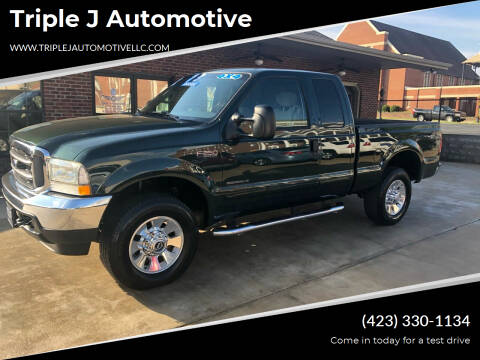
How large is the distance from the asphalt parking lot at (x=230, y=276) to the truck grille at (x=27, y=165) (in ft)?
3.21

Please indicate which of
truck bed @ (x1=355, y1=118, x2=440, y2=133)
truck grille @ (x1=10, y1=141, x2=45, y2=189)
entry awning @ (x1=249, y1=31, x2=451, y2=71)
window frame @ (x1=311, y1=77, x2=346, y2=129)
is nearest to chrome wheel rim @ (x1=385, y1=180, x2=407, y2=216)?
truck bed @ (x1=355, y1=118, x2=440, y2=133)

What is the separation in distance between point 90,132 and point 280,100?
2.10 m

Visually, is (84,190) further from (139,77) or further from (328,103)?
(139,77)

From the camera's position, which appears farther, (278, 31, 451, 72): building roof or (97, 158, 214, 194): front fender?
(278, 31, 451, 72): building roof

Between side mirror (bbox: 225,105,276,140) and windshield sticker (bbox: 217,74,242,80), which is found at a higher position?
windshield sticker (bbox: 217,74,242,80)

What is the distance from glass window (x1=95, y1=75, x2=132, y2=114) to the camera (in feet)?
31.0

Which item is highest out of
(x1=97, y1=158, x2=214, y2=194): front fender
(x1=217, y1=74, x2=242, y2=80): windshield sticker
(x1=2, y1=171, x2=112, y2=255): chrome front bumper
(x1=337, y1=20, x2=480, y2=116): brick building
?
(x1=337, y1=20, x2=480, y2=116): brick building

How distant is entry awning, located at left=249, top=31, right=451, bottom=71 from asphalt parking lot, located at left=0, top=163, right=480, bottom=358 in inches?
223

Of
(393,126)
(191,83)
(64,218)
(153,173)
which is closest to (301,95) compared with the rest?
(191,83)

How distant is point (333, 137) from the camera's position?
5227 millimetres

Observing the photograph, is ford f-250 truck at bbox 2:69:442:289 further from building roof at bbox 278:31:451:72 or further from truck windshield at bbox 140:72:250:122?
building roof at bbox 278:31:451:72

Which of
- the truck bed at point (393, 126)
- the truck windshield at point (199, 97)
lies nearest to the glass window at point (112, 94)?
the truck windshield at point (199, 97)

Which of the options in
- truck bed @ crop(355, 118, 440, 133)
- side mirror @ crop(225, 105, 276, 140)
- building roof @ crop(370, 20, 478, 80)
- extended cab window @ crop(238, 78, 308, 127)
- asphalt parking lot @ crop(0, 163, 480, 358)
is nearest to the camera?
asphalt parking lot @ crop(0, 163, 480, 358)

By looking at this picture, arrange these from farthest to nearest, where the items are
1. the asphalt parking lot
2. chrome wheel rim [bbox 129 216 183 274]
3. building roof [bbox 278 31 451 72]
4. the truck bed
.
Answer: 1. building roof [bbox 278 31 451 72]
2. the truck bed
3. chrome wheel rim [bbox 129 216 183 274]
4. the asphalt parking lot
